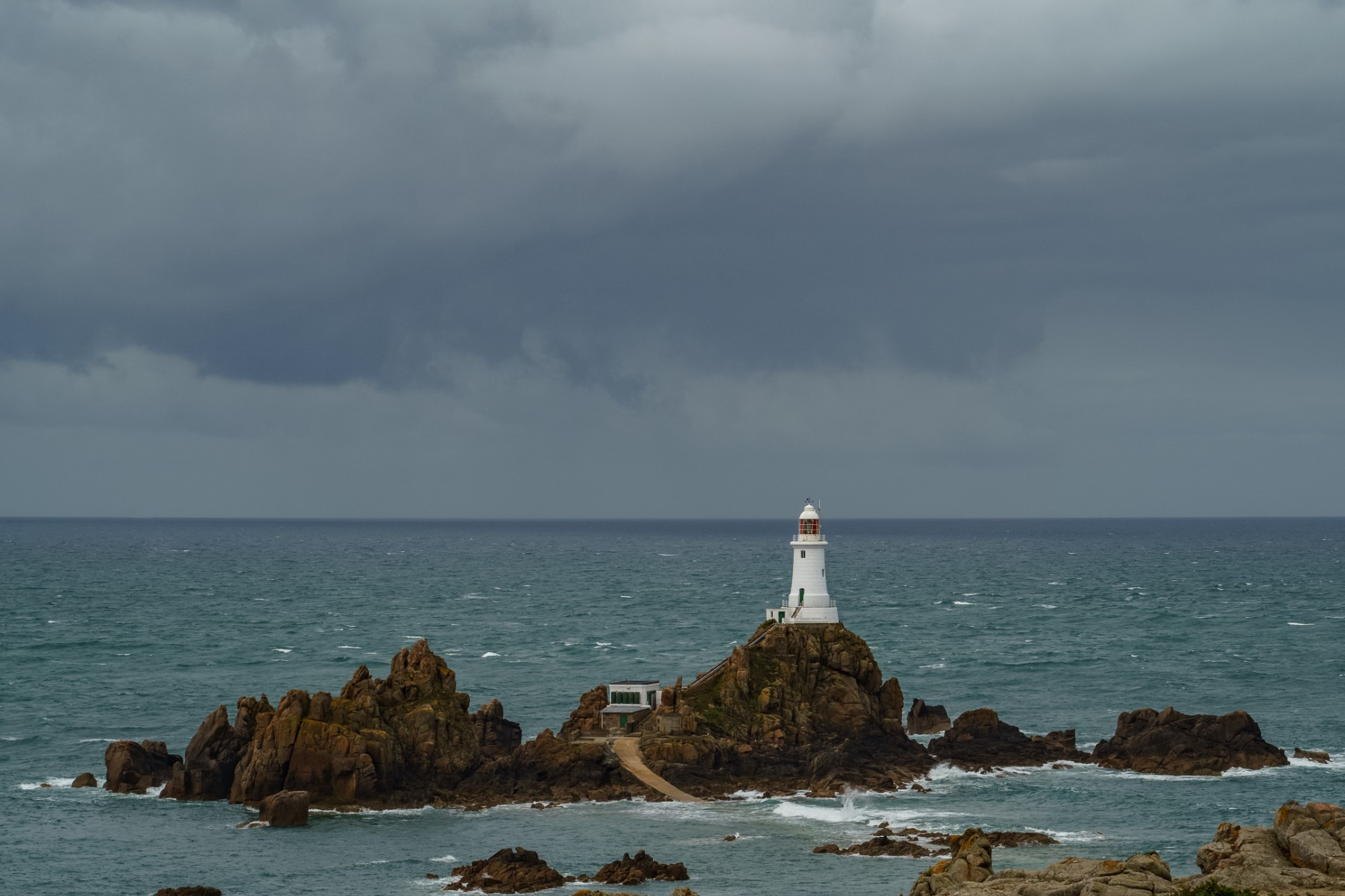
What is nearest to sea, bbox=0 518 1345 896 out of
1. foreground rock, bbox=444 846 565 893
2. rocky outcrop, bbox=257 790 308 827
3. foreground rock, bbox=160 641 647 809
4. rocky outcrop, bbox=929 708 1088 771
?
rocky outcrop, bbox=257 790 308 827

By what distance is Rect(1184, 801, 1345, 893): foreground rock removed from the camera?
44.2 metres

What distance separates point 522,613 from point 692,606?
21.2m

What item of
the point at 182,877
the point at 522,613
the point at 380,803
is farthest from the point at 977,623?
the point at 182,877

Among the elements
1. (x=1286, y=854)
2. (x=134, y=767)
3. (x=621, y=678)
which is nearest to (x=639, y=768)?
(x=134, y=767)

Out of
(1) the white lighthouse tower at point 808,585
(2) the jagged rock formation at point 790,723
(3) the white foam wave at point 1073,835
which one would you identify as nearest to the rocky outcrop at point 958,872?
(3) the white foam wave at point 1073,835

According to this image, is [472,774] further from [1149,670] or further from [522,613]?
[522,613]

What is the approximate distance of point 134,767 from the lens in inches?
3017

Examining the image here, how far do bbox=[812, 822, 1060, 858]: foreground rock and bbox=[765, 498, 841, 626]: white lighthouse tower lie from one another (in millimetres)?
24087

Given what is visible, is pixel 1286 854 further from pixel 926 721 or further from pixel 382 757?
pixel 926 721

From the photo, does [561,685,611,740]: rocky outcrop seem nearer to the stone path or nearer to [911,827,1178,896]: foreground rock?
the stone path

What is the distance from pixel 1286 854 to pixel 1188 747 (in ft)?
116

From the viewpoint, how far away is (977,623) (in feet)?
519

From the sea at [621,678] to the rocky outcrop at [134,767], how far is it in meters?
1.58

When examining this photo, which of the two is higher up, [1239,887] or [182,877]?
[1239,887]
